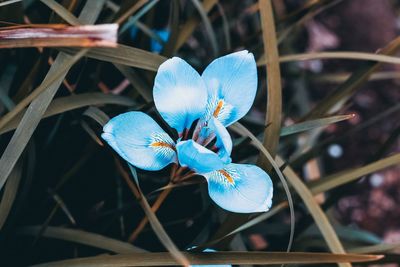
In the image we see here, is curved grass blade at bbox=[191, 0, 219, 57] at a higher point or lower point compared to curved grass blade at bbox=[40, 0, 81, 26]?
higher

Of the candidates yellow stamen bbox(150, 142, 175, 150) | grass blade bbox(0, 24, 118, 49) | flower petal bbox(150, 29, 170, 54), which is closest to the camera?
grass blade bbox(0, 24, 118, 49)

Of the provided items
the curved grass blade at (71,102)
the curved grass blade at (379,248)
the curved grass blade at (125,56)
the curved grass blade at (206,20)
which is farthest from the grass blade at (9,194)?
the curved grass blade at (379,248)

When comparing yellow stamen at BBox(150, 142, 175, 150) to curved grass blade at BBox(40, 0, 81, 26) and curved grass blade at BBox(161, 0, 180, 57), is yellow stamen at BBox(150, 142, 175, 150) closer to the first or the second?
curved grass blade at BBox(40, 0, 81, 26)

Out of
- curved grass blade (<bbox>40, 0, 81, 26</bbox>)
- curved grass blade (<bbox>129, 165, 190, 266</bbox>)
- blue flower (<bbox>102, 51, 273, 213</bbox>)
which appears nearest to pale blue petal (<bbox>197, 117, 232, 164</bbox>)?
blue flower (<bbox>102, 51, 273, 213</bbox>)

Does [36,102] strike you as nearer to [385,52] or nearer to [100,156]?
[100,156]

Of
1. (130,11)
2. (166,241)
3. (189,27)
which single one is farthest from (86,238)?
(189,27)

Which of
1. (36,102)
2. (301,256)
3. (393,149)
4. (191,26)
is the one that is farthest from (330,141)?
(393,149)

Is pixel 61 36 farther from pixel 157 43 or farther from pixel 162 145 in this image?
pixel 157 43
